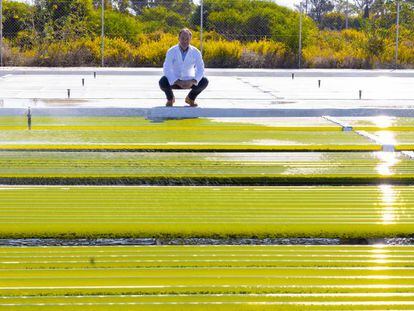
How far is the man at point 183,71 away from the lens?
12195mm

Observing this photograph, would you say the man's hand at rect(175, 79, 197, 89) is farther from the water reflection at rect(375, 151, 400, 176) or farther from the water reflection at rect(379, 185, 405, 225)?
the water reflection at rect(379, 185, 405, 225)

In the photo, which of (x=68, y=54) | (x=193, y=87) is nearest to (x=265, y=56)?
(x=68, y=54)

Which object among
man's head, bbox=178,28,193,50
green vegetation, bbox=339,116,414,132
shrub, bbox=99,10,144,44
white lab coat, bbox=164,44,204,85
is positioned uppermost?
shrub, bbox=99,10,144,44

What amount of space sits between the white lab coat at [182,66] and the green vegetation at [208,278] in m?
7.24

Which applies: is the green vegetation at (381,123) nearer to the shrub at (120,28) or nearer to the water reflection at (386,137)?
the water reflection at (386,137)

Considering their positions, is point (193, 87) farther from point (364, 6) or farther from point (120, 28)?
point (364, 6)

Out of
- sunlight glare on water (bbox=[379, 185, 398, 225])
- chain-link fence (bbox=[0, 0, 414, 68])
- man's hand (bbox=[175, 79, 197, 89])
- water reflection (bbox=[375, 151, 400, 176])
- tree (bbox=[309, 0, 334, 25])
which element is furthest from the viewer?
tree (bbox=[309, 0, 334, 25])

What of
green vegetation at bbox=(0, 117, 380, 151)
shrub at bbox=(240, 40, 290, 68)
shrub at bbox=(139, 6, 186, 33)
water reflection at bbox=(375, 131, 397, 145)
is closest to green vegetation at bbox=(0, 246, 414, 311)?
green vegetation at bbox=(0, 117, 380, 151)

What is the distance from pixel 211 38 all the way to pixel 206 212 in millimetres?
20902

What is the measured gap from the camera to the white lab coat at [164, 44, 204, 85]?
40.0ft

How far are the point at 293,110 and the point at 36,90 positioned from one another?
5766mm

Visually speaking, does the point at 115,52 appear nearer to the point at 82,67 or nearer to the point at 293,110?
the point at 82,67

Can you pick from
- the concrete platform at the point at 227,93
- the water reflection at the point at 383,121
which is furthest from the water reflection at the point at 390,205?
the concrete platform at the point at 227,93

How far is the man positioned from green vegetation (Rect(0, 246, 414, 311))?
7.21m
